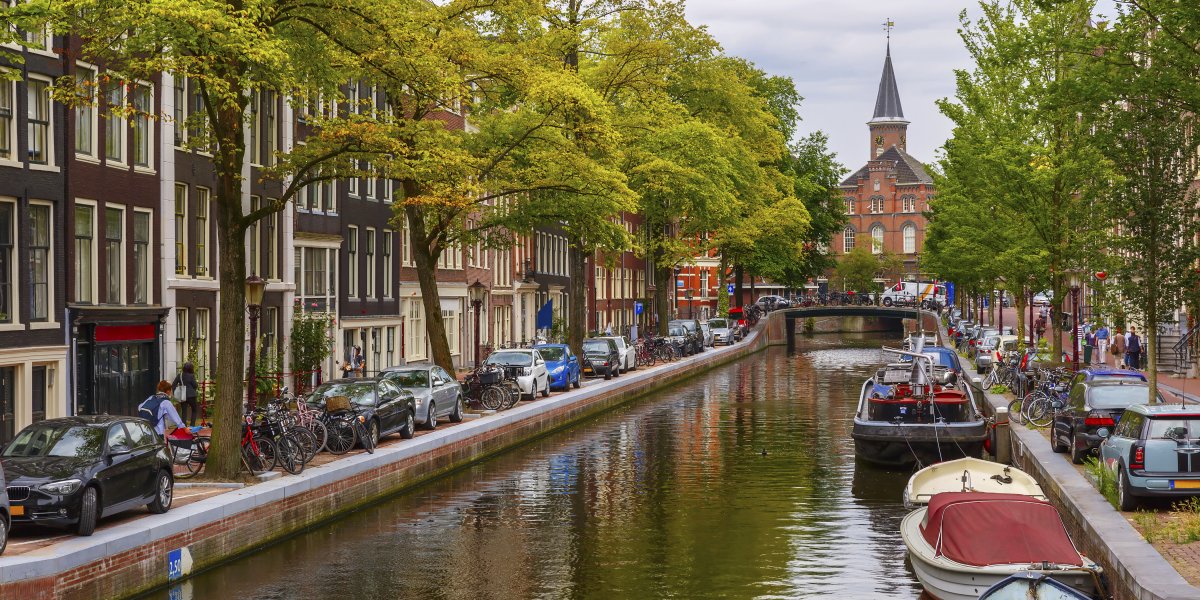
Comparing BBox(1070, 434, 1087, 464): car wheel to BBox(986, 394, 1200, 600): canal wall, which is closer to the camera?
BBox(986, 394, 1200, 600): canal wall

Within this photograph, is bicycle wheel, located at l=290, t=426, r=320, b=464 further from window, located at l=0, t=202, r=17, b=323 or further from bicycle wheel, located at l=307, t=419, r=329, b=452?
window, located at l=0, t=202, r=17, b=323

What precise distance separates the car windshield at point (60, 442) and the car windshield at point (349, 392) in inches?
391

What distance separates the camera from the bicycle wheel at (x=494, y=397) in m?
40.3

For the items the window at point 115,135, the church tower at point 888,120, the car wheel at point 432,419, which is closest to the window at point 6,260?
the window at point 115,135

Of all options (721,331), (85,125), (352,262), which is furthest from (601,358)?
(721,331)

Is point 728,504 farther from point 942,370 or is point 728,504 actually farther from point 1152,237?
point 942,370

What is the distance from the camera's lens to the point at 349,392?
101 feet

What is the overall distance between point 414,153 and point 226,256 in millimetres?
4065

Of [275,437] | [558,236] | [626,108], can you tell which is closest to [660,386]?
[626,108]

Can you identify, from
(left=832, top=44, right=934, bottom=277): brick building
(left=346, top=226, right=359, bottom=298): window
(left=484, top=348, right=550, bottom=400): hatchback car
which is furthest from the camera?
(left=832, top=44, right=934, bottom=277): brick building

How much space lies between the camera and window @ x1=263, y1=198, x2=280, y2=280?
141 ft

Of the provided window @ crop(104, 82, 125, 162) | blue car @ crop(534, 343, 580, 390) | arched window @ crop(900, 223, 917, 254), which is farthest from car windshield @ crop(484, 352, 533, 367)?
arched window @ crop(900, 223, 917, 254)

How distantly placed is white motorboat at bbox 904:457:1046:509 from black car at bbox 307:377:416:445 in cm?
1108

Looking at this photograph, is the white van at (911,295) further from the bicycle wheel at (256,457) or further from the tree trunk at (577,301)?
the bicycle wheel at (256,457)
